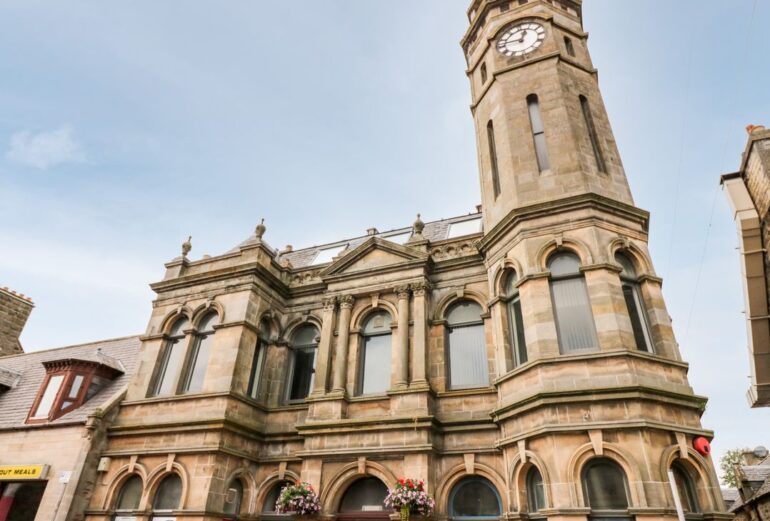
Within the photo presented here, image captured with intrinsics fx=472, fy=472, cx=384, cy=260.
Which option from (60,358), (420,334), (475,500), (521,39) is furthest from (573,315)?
(60,358)

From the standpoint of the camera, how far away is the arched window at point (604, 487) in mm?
9234

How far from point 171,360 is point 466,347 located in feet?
32.3

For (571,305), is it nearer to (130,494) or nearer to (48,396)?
(130,494)

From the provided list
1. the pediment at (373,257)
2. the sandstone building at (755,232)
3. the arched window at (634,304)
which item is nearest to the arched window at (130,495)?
the pediment at (373,257)

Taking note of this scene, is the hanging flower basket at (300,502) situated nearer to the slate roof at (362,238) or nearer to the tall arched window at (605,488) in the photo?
the tall arched window at (605,488)

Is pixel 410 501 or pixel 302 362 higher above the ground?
pixel 302 362

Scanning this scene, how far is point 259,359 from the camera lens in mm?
15844

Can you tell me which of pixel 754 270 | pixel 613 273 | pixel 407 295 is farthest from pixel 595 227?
pixel 407 295

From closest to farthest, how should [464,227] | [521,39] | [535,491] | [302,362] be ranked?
1. [535,491]
2. [302,362]
3. [521,39]
4. [464,227]

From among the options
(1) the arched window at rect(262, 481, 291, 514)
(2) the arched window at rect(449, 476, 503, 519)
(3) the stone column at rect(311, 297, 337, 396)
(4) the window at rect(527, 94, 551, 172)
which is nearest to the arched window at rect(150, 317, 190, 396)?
(1) the arched window at rect(262, 481, 291, 514)

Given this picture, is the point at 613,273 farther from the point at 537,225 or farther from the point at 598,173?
the point at 598,173

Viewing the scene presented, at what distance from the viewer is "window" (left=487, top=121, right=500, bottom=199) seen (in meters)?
15.2

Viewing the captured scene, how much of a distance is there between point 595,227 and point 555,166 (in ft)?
7.91

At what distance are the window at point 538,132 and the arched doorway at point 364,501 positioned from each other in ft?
33.0
